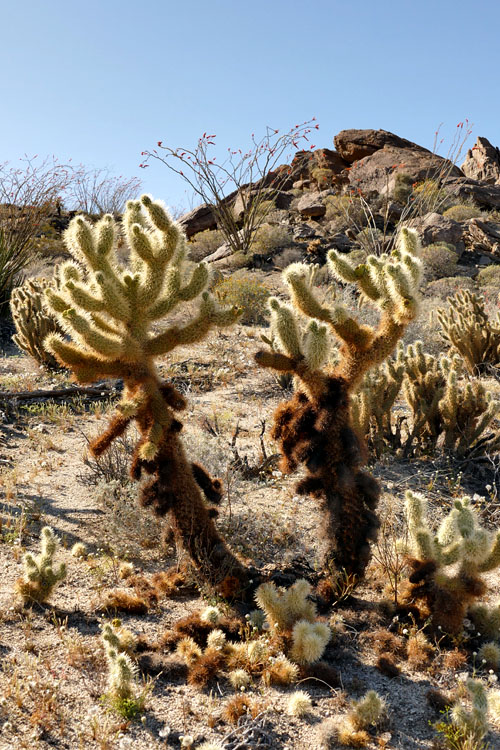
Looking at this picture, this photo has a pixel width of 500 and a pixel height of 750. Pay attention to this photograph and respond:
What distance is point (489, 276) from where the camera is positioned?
1523 cm

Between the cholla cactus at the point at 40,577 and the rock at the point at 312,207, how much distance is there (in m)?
19.2

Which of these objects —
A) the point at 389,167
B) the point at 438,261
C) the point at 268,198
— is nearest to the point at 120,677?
the point at 438,261

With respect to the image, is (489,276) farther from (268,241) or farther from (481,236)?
(268,241)

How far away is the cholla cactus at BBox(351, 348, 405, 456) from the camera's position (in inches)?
211

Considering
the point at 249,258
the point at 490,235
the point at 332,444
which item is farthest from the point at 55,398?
the point at 490,235

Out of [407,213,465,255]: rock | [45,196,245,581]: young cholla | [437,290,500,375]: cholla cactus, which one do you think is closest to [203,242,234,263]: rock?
[407,213,465,255]: rock

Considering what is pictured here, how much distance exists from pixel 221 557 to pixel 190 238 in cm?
1846

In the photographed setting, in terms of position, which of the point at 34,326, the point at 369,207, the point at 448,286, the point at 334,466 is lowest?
the point at 334,466

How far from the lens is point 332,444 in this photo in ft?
10.7

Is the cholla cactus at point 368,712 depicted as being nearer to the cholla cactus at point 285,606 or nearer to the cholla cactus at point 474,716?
A: the cholla cactus at point 474,716

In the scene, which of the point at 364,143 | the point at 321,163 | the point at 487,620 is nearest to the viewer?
the point at 487,620

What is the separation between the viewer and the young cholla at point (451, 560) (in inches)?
116

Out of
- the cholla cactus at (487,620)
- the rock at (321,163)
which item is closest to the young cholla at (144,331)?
the cholla cactus at (487,620)

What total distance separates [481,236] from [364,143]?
38.1ft
